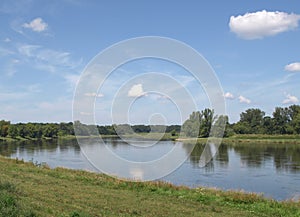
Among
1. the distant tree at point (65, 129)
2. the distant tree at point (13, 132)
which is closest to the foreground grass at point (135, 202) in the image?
the distant tree at point (13, 132)

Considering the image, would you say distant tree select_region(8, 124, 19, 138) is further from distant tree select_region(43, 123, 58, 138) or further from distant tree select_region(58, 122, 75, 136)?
distant tree select_region(58, 122, 75, 136)

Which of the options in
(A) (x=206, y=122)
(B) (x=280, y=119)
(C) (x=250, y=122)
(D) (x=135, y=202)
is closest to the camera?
(D) (x=135, y=202)

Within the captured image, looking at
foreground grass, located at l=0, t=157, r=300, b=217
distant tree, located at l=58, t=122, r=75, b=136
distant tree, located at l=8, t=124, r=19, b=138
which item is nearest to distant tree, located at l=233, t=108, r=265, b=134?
distant tree, located at l=58, t=122, r=75, b=136

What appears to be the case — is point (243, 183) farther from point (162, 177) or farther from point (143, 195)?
point (143, 195)

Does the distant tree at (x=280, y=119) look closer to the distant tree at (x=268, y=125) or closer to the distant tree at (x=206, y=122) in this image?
the distant tree at (x=268, y=125)

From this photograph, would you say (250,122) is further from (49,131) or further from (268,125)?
(49,131)

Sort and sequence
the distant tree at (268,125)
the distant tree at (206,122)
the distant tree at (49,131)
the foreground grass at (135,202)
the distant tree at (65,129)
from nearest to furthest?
the foreground grass at (135,202), the distant tree at (206,122), the distant tree at (268,125), the distant tree at (49,131), the distant tree at (65,129)

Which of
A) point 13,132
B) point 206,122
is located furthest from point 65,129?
point 206,122

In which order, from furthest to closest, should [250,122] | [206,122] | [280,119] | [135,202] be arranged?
[250,122]
[280,119]
[206,122]
[135,202]

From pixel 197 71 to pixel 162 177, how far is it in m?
11.1

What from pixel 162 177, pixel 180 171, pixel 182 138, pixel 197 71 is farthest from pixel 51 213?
pixel 182 138

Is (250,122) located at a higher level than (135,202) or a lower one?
higher

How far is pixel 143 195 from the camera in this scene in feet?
44.5

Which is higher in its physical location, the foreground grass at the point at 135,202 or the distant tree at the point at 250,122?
the distant tree at the point at 250,122
